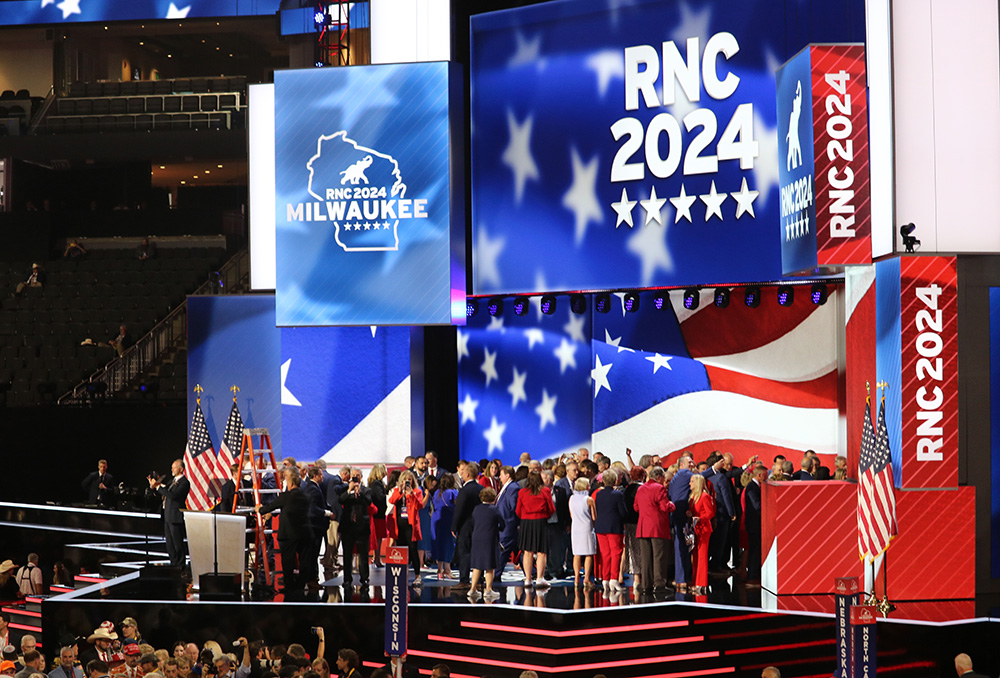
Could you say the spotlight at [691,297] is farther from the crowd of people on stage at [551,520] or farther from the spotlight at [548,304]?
the crowd of people on stage at [551,520]

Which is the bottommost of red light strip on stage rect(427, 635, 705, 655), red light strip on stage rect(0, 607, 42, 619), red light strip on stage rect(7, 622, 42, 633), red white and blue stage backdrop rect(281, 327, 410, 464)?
red light strip on stage rect(7, 622, 42, 633)

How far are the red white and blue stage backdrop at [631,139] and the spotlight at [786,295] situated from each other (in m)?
0.43

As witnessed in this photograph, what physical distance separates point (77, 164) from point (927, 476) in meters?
30.3

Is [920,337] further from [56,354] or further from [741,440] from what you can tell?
[56,354]

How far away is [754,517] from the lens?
52.2 feet

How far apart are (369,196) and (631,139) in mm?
4512

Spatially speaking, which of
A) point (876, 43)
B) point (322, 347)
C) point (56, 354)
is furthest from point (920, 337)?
point (56, 354)

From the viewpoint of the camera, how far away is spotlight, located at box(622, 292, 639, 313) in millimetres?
21438

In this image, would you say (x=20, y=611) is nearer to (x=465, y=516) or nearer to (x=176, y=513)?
(x=176, y=513)

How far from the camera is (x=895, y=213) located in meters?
14.5

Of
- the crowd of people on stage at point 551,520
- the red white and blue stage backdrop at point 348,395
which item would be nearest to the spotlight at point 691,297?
the crowd of people on stage at point 551,520

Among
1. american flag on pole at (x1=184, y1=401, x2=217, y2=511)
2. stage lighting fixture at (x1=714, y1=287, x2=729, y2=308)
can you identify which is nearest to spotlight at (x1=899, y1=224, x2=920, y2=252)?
stage lighting fixture at (x1=714, y1=287, x2=729, y2=308)

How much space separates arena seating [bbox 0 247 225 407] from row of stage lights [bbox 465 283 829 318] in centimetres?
825

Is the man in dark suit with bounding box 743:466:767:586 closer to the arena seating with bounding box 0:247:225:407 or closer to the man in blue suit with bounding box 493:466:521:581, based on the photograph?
the man in blue suit with bounding box 493:466:521:581
